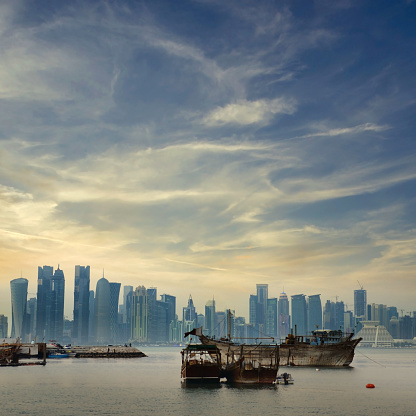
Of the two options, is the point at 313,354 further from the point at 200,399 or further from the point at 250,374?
the point at 200,399

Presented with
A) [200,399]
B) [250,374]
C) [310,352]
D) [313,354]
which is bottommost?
[313,354]

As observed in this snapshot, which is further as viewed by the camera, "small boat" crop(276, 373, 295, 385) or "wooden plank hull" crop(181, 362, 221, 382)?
"small boat" crop(276, 373, 295, 385)

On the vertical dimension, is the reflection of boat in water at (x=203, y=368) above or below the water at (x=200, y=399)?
above

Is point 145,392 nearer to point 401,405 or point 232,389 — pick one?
point 232,389

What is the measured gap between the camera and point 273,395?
265ft

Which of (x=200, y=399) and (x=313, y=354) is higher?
(x=200, y=399)

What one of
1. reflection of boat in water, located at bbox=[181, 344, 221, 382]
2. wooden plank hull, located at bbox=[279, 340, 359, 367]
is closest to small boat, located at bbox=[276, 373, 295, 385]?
reflection of boat in water, located at bbox=[181, 344, 221, 382]

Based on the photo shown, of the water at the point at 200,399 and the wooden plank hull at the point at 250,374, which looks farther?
the wooden plank hull at the point at 250,374

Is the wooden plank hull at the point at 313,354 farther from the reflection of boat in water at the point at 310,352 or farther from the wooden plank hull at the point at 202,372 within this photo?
the wooden plank hull at the point at 202,372

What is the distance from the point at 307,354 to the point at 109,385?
65.0 meters

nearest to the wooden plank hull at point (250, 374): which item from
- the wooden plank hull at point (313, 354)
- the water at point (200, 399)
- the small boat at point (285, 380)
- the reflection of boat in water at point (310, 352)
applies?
the water at point (200, 399)

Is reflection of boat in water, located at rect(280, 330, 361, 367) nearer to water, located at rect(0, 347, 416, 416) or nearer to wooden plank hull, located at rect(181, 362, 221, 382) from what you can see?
water, located at rect(0, 347, 416, 416)

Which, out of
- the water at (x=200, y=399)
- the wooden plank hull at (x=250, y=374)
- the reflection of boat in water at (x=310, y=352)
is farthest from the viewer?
the reflection of boat in water at (x=310, y=352)

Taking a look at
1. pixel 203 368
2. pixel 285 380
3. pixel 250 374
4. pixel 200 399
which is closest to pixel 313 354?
pixel 285 380
